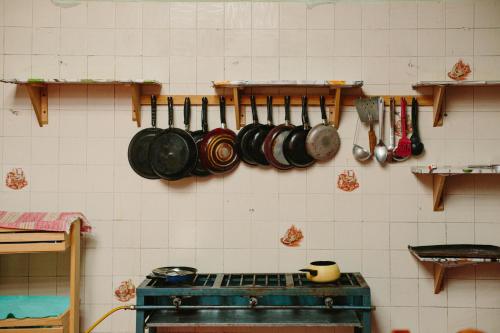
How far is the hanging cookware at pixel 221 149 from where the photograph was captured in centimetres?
252

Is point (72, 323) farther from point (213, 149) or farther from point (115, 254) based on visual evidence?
point (213, 149)

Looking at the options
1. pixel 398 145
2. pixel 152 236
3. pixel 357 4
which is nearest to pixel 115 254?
pixel 152 236

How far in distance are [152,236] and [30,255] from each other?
2.18ft

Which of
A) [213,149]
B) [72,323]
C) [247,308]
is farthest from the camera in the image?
[213,149]

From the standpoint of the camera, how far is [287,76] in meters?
2.60

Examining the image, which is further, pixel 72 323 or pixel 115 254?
pixel 115 254

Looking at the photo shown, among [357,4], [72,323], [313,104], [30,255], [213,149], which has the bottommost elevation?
[72,323]

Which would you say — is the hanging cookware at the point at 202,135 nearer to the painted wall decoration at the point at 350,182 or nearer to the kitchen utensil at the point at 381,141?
the painted wall decoration at the point at 350,182

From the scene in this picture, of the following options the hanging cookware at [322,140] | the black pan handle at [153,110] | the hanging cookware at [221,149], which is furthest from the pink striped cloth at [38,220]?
the hanging cookware at [322,140]

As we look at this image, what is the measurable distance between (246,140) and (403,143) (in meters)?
0.83

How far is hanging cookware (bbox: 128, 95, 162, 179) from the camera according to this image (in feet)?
8.43

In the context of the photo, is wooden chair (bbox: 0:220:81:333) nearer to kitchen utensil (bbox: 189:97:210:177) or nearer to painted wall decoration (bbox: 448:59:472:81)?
kitchen utensil (bbox: 189:97:210:177)

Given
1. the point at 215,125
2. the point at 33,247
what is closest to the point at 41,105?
the point at 33,247

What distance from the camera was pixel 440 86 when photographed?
2.42 meters
